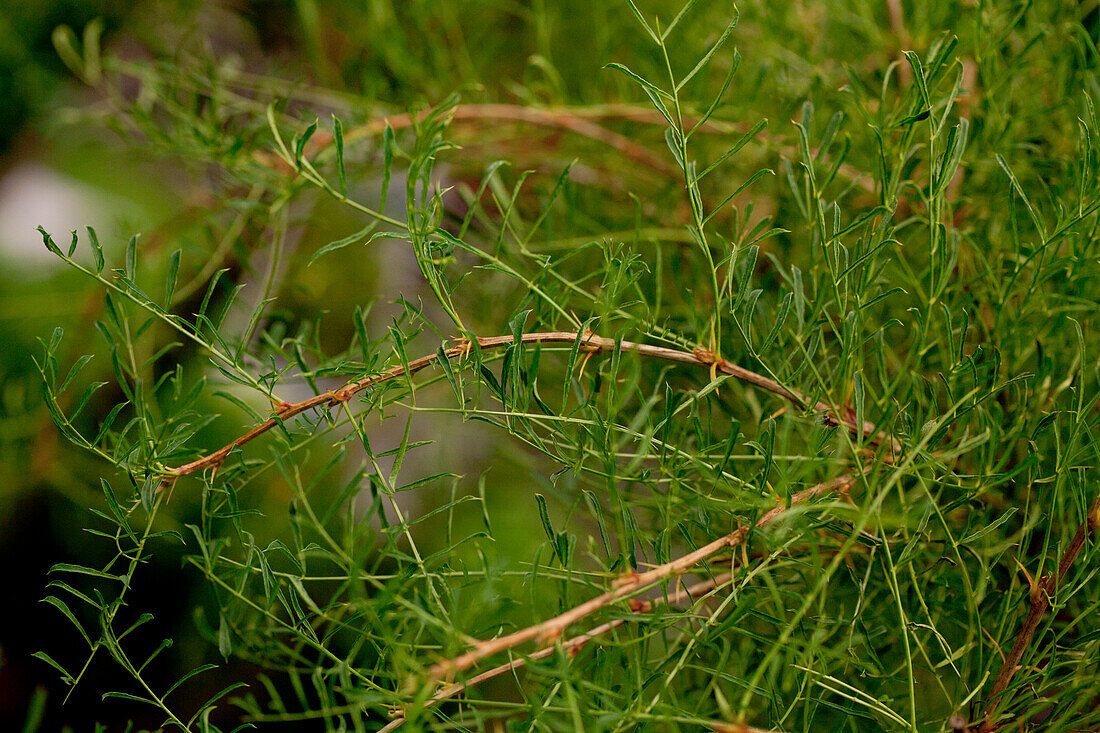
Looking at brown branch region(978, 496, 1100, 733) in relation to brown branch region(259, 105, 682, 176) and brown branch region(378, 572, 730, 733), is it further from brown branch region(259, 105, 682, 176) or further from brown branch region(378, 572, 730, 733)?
brown branch region(259, 105, 682, 176)

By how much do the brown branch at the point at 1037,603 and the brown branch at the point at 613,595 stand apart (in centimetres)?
4

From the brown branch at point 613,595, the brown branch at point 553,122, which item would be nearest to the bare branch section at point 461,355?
the brown branch at point 613,595

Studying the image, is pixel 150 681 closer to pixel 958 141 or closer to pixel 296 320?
pixel 296 320

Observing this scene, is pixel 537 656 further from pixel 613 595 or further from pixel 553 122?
pixel 553 122

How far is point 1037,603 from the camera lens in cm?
13

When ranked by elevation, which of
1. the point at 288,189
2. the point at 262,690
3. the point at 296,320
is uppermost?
the point at 288,189

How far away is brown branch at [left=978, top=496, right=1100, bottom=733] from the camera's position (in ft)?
0.43

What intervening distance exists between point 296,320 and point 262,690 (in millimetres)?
186

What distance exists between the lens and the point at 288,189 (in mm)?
195

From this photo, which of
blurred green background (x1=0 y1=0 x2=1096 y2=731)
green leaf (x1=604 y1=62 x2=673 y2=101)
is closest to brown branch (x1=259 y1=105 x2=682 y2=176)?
blurred green background (x1=0 y1=0 x2=1096 y2=731)

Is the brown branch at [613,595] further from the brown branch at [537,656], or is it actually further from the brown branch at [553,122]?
the brown branch at [553,122]

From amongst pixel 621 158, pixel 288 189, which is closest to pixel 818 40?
pixel 621 158

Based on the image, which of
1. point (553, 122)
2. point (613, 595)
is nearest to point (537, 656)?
point (613, 595)

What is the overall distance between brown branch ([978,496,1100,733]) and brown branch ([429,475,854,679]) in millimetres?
42
